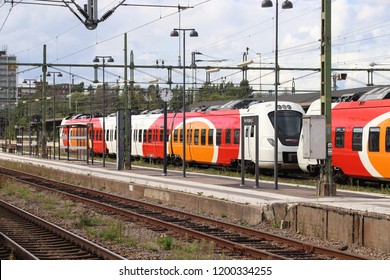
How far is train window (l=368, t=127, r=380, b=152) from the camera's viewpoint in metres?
23.4

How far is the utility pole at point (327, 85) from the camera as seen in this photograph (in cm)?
2091

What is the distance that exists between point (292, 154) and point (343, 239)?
15314mm

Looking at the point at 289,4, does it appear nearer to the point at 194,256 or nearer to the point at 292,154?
the point at 292,154

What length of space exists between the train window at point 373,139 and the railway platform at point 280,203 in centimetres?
159

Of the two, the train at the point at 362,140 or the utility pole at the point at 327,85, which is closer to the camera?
the utility pole at the point at 327,85

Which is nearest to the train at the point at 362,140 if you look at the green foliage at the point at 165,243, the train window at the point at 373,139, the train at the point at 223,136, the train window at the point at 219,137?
the train window at the point at 373,139

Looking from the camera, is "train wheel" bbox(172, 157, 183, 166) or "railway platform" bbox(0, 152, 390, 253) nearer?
"railway platform" bbox(0, 152, 390, 253)

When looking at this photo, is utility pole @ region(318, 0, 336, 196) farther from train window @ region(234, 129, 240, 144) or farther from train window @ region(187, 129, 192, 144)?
train window @ region(187, 129, 192, 144)

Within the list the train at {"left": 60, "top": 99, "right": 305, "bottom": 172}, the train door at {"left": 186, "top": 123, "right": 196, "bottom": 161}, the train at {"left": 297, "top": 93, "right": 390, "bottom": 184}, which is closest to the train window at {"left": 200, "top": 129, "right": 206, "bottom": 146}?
the train at {"left": 60, "top": 99, "right": 305, "bottom": 172}

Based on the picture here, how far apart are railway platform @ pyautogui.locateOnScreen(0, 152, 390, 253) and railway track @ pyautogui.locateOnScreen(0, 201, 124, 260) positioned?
185 inches

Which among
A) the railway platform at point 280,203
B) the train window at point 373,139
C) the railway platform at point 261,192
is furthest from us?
the train window at point 373,139

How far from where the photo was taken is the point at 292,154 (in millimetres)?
30516

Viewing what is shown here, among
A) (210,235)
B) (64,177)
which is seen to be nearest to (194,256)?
(210,235)

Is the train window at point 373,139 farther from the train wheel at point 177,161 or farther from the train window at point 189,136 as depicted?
the train wheel at point 177,161
